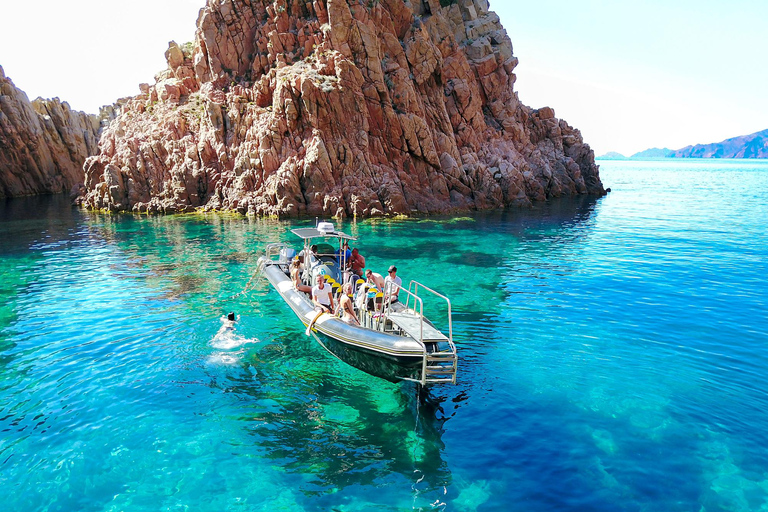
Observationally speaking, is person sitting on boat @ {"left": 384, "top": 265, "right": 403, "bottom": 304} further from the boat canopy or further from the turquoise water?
the boat canopy

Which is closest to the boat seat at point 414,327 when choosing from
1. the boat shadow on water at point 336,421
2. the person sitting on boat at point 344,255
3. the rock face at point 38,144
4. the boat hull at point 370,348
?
the boat hull at point 370,348

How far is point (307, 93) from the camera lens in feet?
133

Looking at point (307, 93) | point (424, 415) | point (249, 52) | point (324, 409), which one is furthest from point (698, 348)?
point (249, 52)

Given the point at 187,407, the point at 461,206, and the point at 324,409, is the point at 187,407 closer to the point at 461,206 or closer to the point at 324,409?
the point at 324,409

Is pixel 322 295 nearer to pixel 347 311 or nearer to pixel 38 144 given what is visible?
pixel 347 311

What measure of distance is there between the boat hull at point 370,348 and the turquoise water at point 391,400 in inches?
28.1

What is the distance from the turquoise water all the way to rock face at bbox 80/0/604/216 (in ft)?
65.4

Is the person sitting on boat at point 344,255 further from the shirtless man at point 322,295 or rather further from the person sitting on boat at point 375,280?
the person sitting on boat at point 375,280

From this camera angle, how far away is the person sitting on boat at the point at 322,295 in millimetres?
14196

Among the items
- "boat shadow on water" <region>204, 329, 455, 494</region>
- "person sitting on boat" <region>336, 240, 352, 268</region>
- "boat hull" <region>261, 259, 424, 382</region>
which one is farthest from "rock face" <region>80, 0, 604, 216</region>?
"boat shadow on water" <region>204, 329, 455, 494</region>

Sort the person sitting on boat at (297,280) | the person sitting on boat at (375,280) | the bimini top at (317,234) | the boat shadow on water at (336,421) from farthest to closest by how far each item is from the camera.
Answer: the bimini top at (317,234), the person sitting on boat at (297,280), the person sitting on boat at (375,280), the boat shadow on water at (336,421)

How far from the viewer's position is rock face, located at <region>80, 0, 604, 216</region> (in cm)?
4166

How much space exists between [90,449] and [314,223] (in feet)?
95.3

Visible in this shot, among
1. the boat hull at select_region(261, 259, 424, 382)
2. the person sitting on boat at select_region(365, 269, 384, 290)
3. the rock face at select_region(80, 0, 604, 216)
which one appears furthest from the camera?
the rock face at select_region(80, 0, 604, 216)
